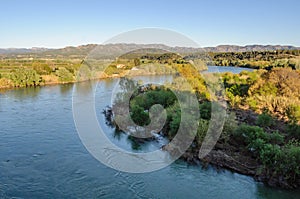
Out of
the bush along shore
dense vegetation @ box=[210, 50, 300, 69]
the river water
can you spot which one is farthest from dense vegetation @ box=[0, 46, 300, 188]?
dense vegetation @ box=[210, 50, 300, 69]

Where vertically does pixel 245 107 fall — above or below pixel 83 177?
above

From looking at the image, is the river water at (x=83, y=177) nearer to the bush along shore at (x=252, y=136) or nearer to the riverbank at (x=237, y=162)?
the riverbank at (x=237, y=162)

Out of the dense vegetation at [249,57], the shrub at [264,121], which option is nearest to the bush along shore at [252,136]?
the shrub at [264,121]

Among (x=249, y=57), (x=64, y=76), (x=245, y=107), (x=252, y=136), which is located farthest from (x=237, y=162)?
(x=249, y=57)

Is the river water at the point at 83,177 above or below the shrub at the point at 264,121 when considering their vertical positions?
below

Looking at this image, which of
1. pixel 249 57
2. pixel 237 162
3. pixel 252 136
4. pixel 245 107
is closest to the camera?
pixel 237 162

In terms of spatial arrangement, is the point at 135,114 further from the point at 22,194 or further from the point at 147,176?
the point at 22,194

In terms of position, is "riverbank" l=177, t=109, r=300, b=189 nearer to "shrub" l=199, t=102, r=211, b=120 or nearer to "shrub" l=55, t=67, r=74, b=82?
"shrub" l=199, t=102, r=211, b=120

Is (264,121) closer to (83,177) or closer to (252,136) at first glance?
(252,136)
